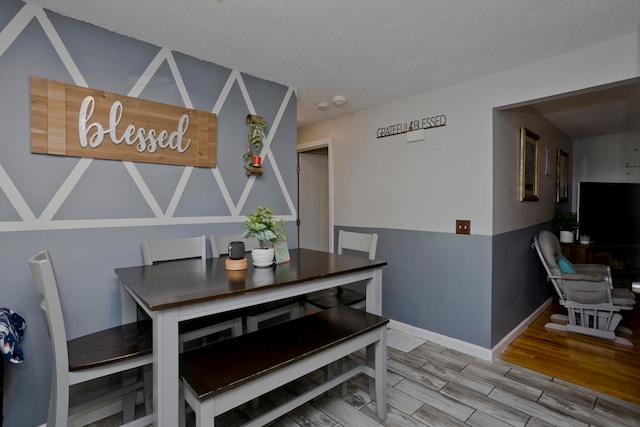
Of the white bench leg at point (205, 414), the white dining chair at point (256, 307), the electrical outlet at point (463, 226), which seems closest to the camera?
the white bench leg at point (205, 414)

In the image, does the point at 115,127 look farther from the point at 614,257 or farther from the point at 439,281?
the point at 614,257

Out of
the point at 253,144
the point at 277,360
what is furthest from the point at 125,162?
the point at 277,360

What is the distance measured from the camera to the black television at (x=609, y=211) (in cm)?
402

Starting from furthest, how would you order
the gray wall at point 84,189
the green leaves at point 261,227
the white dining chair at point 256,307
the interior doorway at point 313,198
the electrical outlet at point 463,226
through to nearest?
the interior doorway at point 313,198 < the electrical outlet at point 463,226 < the white dining chair at point 256,307 < the green leaves at point 261,227 < the gray wall at point 84,189

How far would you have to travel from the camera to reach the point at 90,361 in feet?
4.36

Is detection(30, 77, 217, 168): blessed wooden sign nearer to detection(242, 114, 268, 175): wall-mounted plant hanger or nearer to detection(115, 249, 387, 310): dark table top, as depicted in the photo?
detection(242, 114, 268, 175): wall-mounted plant hanger

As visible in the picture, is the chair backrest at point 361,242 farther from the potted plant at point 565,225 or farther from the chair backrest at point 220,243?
the potted plant at point 565,225

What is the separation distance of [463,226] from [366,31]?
174cm

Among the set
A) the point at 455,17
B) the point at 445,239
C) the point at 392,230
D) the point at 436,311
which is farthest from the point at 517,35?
the point at 436,311

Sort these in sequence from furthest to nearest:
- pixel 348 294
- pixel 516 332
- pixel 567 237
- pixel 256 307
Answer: pixel 567 237
pixel 516 332
pixel 348 294
pixel 256 307

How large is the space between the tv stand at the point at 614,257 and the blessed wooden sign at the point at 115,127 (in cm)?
436

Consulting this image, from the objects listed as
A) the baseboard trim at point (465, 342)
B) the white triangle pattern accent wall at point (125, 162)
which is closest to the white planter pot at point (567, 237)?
the baseboard trim at point (465, 342)

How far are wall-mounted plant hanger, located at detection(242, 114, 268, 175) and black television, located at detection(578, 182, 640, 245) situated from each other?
165 inches

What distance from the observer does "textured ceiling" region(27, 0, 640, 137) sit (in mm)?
1658
